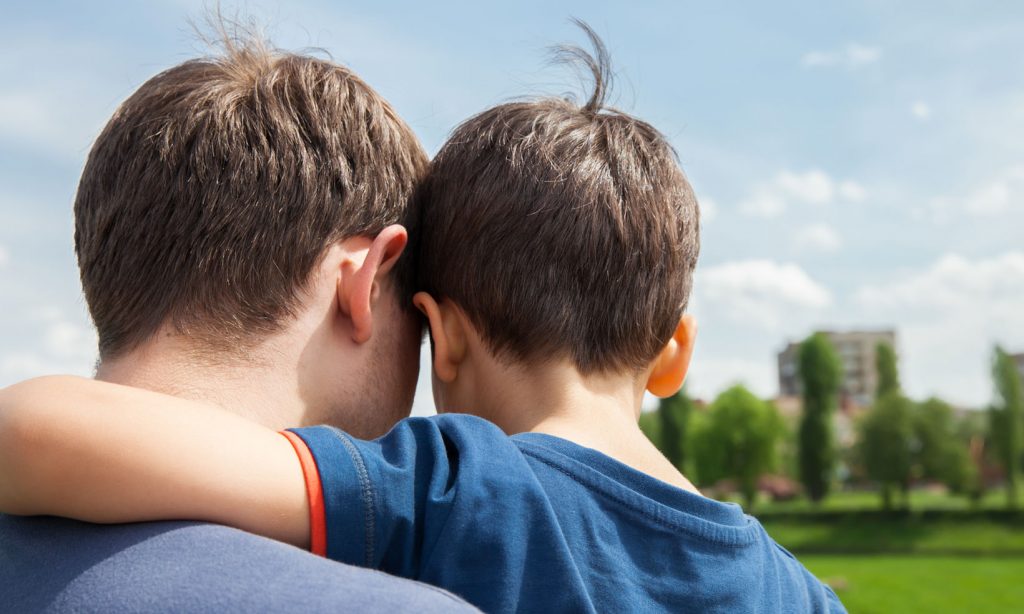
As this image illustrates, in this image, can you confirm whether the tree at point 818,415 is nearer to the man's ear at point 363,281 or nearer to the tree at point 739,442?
the tree at point 739,442

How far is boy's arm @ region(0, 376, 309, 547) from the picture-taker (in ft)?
4.33

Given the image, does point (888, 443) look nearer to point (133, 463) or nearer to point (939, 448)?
point (939, 448)

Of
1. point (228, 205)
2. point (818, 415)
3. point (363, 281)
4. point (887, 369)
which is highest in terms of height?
point (228, 205)

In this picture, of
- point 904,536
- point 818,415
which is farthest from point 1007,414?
point 904,536

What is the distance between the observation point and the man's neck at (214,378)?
1672 mm

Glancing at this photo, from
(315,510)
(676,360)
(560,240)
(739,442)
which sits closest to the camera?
(315,510)

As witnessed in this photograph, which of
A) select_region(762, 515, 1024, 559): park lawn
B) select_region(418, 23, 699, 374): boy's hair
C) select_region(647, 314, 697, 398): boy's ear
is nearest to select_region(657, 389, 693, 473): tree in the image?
select_region(762, 515, 1024, 559): park lawn

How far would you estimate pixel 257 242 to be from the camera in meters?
1.82

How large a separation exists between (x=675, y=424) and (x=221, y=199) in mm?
53888

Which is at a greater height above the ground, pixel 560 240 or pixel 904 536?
pixel 560 240

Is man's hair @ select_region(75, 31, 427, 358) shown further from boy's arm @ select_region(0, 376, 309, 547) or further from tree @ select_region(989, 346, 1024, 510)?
tree @ select_region(989, 346, 1024, 510)

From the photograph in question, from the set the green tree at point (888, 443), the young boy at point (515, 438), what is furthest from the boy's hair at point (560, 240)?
the green tree at point (888, 443)

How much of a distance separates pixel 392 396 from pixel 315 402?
227 mm

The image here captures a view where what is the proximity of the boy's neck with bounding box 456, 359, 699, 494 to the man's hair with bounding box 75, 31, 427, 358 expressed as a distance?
31cm
